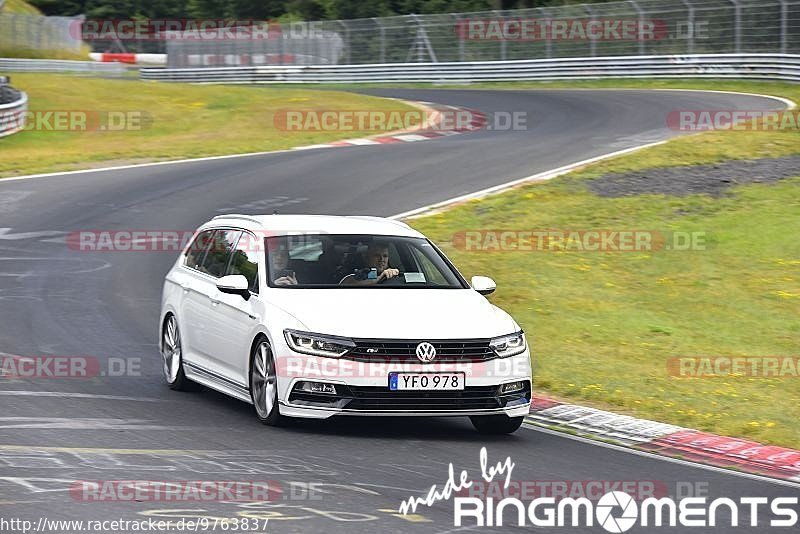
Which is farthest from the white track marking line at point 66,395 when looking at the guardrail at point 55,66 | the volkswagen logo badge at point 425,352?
the guardrail at point 55,66

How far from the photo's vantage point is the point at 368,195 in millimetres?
24000

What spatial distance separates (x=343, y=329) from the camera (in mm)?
9672

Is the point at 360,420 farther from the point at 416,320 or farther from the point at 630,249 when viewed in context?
the point at 630,249

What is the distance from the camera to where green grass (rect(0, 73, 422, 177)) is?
30766 millimetres

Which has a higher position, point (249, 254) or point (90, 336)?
point (249, 254)

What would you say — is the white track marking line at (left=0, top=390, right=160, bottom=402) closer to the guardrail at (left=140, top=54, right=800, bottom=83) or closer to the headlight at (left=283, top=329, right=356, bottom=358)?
Result: the headlight at (left=283, top=329, right=356, bottom=358)

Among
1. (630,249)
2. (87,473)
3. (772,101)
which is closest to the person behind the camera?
(87,473)

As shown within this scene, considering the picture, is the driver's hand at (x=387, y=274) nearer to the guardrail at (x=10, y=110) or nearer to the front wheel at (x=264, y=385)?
the front wheel at (x=264, y=385)

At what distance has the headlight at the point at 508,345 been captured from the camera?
9922mm

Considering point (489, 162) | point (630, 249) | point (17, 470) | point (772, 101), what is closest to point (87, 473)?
point (17, 470)

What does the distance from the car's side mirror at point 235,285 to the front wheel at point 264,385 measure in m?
0.50

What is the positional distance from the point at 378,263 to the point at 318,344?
4.72 feet

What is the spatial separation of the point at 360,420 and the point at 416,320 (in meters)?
1.08

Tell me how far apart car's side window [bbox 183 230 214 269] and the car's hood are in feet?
6.20
